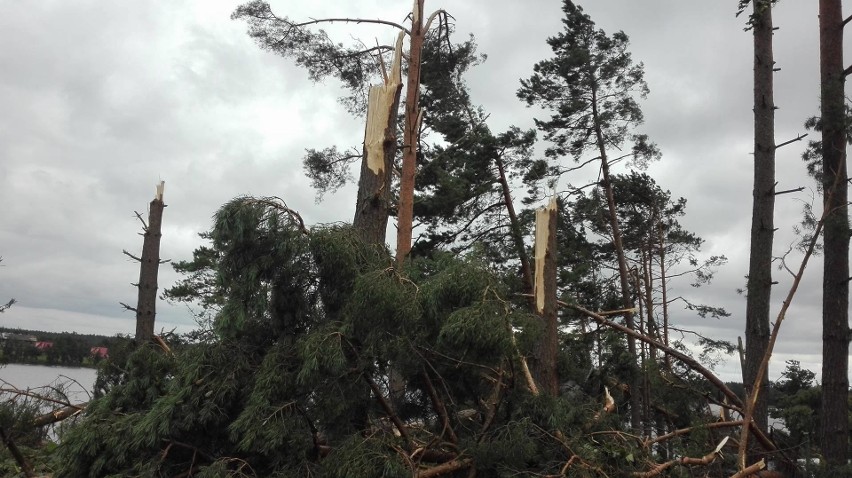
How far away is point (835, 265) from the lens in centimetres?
780

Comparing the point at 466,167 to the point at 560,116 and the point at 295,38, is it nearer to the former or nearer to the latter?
the point at 560,116

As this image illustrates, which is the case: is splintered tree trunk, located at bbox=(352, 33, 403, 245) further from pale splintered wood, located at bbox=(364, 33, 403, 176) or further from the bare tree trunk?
the bare tree trunk

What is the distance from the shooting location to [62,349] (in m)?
8.88

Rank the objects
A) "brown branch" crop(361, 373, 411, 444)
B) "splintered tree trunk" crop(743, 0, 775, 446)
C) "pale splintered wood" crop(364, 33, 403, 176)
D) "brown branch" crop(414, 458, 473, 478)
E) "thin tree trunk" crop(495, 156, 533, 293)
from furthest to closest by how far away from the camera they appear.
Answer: "thin tree trunk" crop(495, 156, 533, 293) < "splintered tree trunk" crop(743, 0, 775, 446) < "pale splintered wood" crop(364, 33, 403, 176) < "brown branch" crop(361, 373, 411, 444) < "brown branch" crop(414, 458, 473, 478)

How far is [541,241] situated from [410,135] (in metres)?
4.38

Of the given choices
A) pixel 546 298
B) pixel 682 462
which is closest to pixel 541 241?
pixel 546 298

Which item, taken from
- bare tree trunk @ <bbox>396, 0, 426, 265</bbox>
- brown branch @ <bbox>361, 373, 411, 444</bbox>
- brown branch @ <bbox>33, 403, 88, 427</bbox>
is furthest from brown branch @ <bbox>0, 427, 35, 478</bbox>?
bare tree trunk @ <bbox>396, 0, 426, 265</bbox>

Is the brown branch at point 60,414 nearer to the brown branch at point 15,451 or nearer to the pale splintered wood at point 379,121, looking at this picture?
the brown branch at point 15,451

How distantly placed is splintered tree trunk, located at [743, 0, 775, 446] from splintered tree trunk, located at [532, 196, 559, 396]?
10.0 ft

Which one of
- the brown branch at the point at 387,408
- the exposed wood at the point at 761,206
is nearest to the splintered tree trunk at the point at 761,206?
the exposed wood at the point at 761,206

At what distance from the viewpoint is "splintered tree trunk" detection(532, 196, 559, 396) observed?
5.75m

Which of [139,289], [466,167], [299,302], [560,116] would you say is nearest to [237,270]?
[299,302]

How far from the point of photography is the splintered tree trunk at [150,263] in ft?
33.0

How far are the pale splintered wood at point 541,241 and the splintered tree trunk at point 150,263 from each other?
6.36 m
